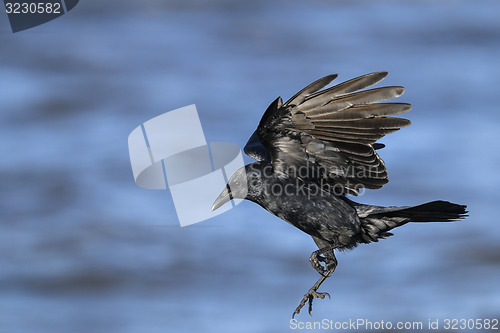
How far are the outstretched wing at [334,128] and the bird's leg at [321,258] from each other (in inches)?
28.2

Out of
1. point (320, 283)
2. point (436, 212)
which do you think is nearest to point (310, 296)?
point (320, 283)

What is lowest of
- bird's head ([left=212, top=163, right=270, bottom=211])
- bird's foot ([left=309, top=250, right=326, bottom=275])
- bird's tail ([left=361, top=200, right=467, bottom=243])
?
bird's foot ([left=309, top=250, right=326, bottom=275])

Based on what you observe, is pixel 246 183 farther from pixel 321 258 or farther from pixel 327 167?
pixel 321 258

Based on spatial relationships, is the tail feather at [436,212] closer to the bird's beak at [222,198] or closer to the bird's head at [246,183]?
the bird's head at [246,183]

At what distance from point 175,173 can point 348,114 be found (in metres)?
3.88

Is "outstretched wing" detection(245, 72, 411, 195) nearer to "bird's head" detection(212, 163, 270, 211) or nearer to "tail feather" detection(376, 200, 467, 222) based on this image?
"bird's head" detection(212, 163, 270, 211)

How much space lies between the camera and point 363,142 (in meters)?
7.46

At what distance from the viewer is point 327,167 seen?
7.64 metres

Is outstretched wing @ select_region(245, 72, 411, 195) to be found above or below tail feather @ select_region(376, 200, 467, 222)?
above

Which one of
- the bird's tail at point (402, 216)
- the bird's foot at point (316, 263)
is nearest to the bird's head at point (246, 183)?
the bird's foot at point (316, 263)

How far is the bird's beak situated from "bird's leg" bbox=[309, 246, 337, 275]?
3.38 feet

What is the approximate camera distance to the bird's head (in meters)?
7.88

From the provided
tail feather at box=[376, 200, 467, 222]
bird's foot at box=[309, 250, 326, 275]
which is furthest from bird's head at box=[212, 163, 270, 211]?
tail feather at box=[376, 200, 467, 222]

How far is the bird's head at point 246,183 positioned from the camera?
7875 millimetres
